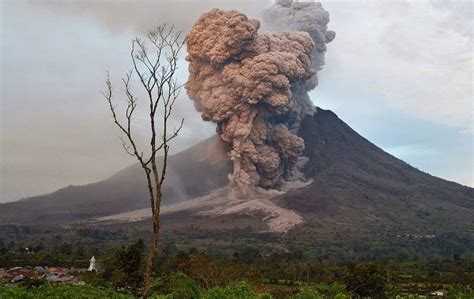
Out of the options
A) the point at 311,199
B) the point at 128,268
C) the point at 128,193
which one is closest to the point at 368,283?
the point at 128,268

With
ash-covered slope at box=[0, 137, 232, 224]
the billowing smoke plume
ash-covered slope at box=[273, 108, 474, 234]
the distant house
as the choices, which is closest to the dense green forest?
the distant house

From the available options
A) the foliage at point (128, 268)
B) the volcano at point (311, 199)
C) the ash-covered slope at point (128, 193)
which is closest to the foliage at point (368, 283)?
the foliage at point (128, 268)

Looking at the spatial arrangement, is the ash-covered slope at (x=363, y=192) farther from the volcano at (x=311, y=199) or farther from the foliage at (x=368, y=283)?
the foliage at (x=368, y=283)

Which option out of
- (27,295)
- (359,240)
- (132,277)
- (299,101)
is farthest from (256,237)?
(27,295)

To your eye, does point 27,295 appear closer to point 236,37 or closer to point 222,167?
point 236,37

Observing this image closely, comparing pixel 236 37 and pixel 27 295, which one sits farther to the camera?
pixel 236 37

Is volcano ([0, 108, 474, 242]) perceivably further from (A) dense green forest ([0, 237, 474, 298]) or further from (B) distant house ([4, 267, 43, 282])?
(B) distant house ([4, 267, 43, 282])
